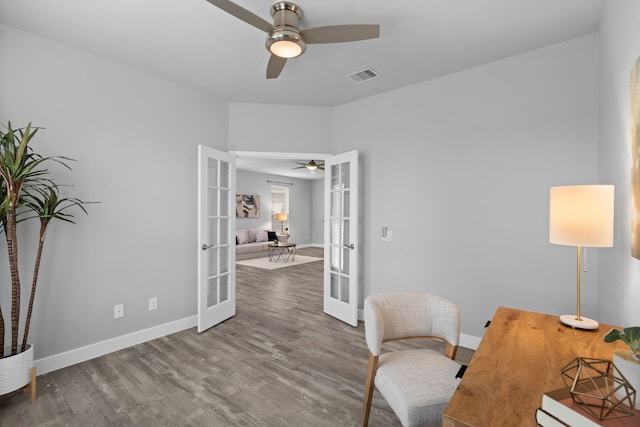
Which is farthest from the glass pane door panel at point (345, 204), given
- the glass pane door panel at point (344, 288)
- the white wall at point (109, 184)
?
the white wall at point (109, 184)

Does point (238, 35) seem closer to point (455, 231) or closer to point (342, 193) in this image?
point (342, 193)

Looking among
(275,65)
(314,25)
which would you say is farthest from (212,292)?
(314,25)

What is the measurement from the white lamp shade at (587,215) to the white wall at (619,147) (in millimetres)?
167

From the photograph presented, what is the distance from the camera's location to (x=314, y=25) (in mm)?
2301

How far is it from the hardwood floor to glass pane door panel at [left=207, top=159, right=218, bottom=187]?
5.52ft

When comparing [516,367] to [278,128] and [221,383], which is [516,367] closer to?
[221,383]

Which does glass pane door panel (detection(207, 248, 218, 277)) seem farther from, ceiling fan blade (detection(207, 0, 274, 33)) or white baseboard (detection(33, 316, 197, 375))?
ceiling fan blade (detection(207, 0, 274, 33))

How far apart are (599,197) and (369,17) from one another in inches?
72.4

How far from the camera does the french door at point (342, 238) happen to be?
3.65m

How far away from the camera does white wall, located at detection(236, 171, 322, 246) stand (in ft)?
31.9

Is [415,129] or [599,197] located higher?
[415,129]

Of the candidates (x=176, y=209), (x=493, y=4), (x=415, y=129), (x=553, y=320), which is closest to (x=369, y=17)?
(x=493, y=4)

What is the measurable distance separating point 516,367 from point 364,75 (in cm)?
287

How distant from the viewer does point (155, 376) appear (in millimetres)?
2488
